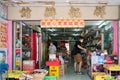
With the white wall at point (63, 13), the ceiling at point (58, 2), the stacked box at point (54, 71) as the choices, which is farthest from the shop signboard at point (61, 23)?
the stacked box at point (54, 71)

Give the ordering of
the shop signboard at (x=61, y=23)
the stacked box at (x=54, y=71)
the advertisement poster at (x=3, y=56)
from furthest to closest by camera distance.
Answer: the stacked box at (x=54, y=71)
the shop signboard at (x=61, y=23)
the advertisement poster at (x=3, y=56)

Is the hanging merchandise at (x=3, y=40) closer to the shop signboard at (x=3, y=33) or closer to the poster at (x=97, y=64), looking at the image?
the shop signboard at (x=3, y=33)

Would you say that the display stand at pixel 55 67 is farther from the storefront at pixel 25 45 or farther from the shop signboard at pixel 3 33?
the shop signboard at pixel 3 33

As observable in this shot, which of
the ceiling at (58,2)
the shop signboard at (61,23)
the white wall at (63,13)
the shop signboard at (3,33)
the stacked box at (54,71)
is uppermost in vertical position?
the ceiling at (58,2)

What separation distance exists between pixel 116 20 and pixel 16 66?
4396mm

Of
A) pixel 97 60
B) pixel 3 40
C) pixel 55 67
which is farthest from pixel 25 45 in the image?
pixel 97 60

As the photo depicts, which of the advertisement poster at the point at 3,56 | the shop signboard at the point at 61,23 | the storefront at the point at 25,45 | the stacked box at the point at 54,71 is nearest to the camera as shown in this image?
the advertisement poster at the point at 3,56

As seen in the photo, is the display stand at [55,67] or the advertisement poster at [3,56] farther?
the display stand at [55,67]

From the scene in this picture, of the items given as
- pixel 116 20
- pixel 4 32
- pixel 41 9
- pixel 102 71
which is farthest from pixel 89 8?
pixel 4 32

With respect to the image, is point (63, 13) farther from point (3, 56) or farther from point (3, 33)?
point (3, 56)

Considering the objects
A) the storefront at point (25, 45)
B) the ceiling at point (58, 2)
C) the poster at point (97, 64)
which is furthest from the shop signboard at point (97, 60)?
the storefront at point (25, 45)

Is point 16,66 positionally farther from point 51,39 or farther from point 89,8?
point 51,39

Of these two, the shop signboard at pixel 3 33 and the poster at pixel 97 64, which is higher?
the shop signboard at pixel 3 33

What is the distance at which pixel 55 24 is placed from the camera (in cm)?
1015
